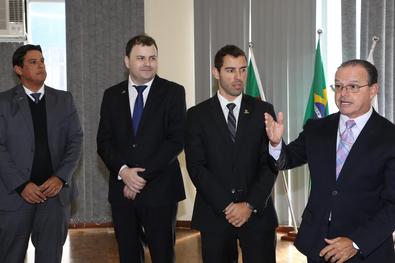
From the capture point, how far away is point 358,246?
228 cm

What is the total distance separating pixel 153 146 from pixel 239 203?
2.13 ft

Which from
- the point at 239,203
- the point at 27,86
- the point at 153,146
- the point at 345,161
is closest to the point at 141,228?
the point at 153,146

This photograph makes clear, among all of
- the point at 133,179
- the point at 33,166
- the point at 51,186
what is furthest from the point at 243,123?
the point at 33,166

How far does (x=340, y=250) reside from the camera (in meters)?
2.28

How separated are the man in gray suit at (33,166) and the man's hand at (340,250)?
1724 millimetres

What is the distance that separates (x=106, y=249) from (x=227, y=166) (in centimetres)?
281

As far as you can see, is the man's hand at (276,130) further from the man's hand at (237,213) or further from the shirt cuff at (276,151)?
the man's hand at (237,213)

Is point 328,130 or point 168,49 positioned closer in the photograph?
point 328,130

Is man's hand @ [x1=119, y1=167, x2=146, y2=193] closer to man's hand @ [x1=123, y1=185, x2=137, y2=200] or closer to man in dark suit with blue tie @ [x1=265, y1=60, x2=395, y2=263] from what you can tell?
man's hand @ [x1=123, y1=185, x2=137, y2=200]

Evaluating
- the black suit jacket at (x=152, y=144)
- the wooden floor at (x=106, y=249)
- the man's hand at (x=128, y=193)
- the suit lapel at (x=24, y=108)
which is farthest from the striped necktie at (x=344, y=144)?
the wooden floor at (x=106, y=249)

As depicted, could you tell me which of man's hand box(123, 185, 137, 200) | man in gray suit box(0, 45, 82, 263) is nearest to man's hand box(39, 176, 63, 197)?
man in gray suit box(0, 45, 82, 263)

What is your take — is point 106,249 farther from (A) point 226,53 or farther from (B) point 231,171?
(A) point 226,53

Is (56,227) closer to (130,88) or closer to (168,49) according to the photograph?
(130,88)

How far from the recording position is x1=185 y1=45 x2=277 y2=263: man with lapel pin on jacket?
2891 millimetres
